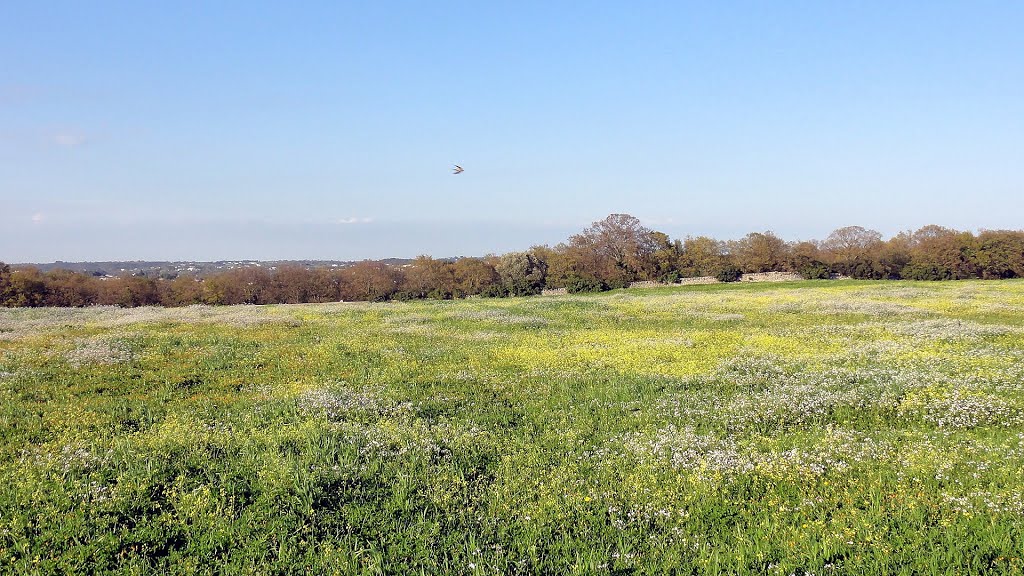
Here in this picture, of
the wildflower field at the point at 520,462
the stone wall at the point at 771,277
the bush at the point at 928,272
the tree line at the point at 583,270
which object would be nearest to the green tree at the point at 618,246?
the tree line at the point at 583,270

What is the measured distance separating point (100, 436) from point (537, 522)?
9411 millimetres

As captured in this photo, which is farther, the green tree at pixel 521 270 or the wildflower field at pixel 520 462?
the green tree at pixel 521 270

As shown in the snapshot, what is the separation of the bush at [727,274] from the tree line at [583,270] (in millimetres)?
161

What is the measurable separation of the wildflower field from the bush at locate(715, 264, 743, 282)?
59.7m

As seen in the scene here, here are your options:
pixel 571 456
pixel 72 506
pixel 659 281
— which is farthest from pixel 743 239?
pixel 72 506

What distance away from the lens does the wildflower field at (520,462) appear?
A: 704 centimetres

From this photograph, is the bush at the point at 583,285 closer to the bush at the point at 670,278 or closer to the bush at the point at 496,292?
the bush at the point at 496,292

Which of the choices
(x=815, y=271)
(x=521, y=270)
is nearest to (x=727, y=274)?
(x=815, y=271)

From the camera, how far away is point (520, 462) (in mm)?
10102

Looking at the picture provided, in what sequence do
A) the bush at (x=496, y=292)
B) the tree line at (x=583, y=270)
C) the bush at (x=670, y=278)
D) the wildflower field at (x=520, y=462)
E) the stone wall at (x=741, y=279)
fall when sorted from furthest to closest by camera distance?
the bush at (x=670, y=278) < the stone wall at (x=741, y=279) < the bush at (x=496, y=292) < the tree line at (x=583, y=270) < the wildflower field at (x=520, y=462)

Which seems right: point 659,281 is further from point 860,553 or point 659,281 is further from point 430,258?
point 860,553

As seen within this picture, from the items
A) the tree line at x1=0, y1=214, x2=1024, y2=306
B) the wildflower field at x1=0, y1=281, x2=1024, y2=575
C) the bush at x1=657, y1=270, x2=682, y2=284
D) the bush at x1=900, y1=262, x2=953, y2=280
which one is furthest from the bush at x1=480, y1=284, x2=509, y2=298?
the wildflower field at x1=0, y1=281, x2=1024, y2=575

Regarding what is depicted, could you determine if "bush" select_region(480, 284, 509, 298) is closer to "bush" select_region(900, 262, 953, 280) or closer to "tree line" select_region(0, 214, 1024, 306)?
"tree line" select_region(0, 214, 1024, 306)

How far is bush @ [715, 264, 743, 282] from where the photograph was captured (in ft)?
260
